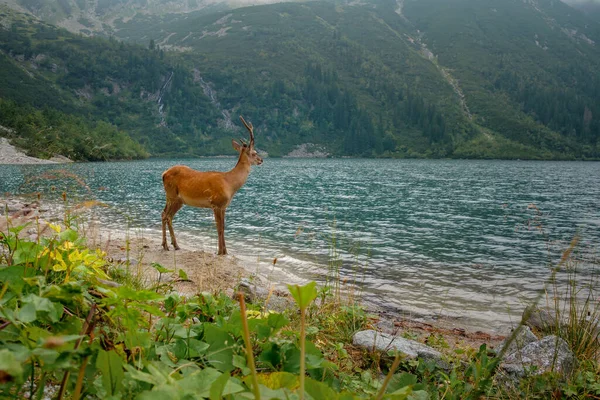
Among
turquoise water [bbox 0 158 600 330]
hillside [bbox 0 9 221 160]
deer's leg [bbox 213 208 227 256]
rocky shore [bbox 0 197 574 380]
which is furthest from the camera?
hillside [bbox 0 9 221 160]

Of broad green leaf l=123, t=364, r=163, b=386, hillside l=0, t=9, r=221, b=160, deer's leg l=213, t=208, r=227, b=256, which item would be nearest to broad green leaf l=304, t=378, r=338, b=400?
broad green leaf l=123, t=364, r=163, b=386

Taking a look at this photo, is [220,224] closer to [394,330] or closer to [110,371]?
[394,330]

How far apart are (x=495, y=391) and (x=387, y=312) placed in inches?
164

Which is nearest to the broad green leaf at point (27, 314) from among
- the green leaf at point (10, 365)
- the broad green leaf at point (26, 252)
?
the green leaf at point (10, 365)

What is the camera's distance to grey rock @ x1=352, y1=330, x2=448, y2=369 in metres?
3.96

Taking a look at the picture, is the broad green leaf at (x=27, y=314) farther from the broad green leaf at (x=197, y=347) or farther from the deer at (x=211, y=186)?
the deer at (x=211, y=186)

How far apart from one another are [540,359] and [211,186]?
8.57 meters

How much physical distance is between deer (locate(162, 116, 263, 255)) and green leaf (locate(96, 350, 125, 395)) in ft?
31.9

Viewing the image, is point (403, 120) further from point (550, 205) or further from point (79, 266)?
point (79, 266)

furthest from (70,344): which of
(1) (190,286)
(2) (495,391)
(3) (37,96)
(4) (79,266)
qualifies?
(3) (37,96)

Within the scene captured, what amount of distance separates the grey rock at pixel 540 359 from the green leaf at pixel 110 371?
356 cm

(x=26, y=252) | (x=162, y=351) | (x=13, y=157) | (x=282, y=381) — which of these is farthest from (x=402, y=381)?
(x=13, y=157)

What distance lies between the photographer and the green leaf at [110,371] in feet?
4.13

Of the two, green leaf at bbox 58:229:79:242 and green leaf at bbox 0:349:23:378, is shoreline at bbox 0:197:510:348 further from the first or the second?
green leaf at bbox 0:349:23:378
